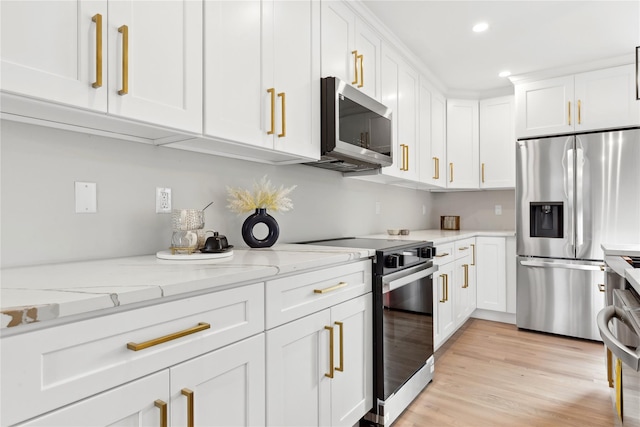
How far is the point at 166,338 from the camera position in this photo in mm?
883

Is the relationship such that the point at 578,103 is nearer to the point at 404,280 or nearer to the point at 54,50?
the point at 404,280

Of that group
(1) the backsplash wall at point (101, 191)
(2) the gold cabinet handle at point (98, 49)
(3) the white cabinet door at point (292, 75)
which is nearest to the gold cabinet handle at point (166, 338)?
(1) the backsplash wall at point (101, 191)

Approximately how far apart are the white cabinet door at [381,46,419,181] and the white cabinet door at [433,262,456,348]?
0.84m

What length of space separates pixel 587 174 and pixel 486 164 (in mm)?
992

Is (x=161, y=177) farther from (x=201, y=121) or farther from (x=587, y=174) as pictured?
(x=587, y=174)

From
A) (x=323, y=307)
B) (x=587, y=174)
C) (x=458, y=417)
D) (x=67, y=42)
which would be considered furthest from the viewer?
(x=587, y=174)

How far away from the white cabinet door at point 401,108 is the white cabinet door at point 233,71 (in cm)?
131

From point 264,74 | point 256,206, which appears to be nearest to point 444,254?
point 256,206

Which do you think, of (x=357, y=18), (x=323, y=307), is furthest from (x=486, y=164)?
(x=323, y=307)

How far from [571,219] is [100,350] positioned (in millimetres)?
3652

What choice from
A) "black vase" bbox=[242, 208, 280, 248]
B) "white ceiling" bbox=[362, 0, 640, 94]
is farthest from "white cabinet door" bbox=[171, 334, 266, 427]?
"white ceiling" bbox=[362, 0, 640, 94]

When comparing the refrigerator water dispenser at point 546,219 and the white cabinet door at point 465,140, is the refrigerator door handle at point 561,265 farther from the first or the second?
the white cabinet door at point 465,140

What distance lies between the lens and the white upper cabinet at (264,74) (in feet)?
4.66

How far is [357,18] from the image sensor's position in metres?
2.35
